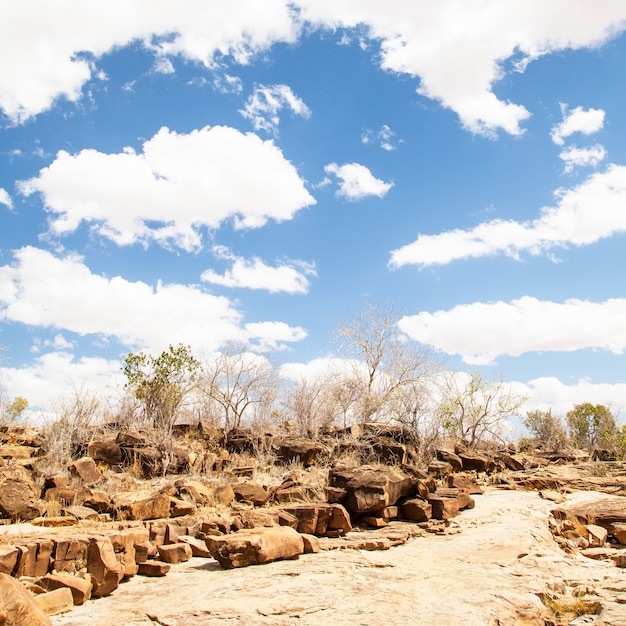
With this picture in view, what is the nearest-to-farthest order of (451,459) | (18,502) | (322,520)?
(322,520)
(18,502)
(451,459)

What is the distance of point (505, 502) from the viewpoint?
539 inches

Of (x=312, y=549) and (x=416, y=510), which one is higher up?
(x=416, y=510)

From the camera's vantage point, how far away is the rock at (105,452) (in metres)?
19.6

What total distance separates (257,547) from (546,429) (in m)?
36.2

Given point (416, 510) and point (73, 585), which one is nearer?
point (73, 585)

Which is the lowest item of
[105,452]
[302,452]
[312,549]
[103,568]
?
[312,549]

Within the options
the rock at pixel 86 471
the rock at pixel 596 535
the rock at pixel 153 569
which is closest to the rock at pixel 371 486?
the rock at pixel 596 535

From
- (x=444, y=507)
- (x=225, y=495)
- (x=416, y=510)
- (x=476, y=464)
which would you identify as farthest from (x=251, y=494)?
(x=476, y=464)

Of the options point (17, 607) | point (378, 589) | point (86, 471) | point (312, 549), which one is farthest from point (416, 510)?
point (86, 471)

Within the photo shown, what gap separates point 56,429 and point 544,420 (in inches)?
1329

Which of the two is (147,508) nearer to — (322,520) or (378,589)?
(322,520)

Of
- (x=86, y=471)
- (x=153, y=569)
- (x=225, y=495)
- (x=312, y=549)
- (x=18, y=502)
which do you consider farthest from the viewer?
(x=86, y=471)

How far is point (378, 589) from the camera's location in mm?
7211

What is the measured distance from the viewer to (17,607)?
17.0 feet
